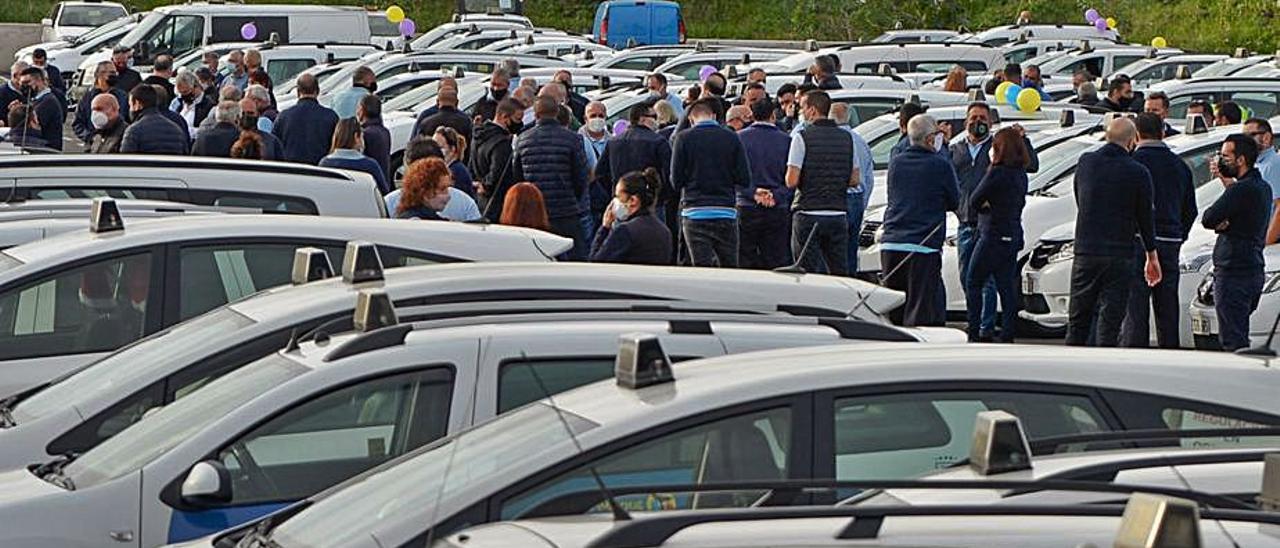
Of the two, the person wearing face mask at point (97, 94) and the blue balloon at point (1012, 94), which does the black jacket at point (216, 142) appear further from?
the blue balloon at point (1012, 94)

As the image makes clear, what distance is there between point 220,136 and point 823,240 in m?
4.10

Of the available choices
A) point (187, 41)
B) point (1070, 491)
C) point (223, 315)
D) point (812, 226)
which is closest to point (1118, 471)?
point (1070, 491)

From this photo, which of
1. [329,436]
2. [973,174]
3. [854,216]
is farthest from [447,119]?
[329,436]

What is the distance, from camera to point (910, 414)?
505cm

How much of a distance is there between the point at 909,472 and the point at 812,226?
8186 mm

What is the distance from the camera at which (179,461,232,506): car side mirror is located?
18.4 ft

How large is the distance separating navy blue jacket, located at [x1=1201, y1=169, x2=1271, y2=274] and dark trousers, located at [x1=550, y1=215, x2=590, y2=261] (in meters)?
3.76

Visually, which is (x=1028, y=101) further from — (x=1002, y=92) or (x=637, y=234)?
(x=637, y=234)

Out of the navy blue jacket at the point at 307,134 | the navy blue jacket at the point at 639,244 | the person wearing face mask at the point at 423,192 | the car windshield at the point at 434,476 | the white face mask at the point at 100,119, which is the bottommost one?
the navy blue jacket at the point at 307,134

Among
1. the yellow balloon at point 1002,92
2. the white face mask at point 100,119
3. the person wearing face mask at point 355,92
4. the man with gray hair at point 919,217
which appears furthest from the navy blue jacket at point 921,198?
the yellow balloon at point 1002,92

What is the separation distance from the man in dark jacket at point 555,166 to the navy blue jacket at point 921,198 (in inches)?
77.5

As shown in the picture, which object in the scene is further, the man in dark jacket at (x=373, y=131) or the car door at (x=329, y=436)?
the man in dark jacket at (x=373, y=131)

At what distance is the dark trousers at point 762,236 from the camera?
1428 cm

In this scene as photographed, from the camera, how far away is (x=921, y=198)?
1260 cm
